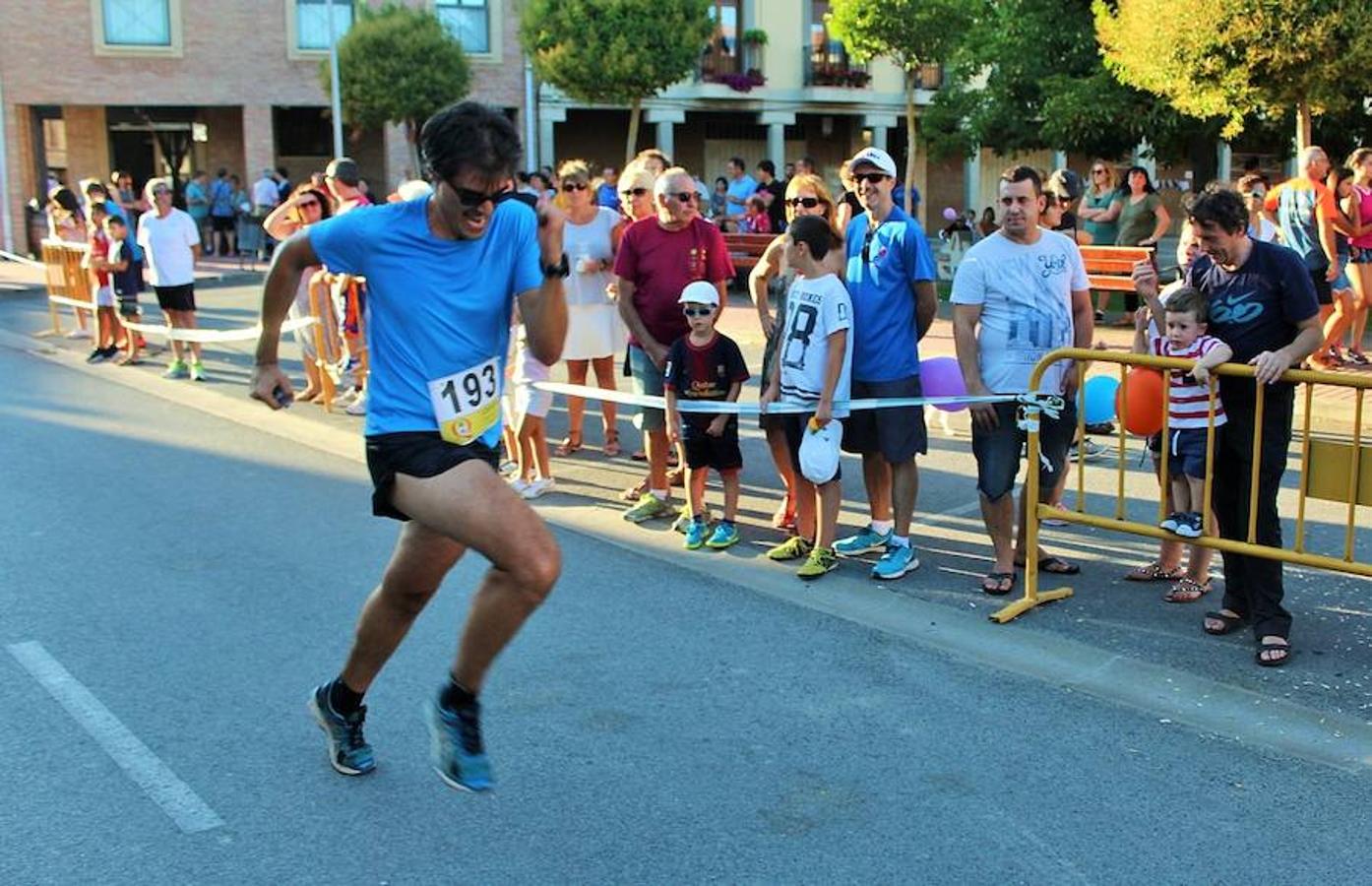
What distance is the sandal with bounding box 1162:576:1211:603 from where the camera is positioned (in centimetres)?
618

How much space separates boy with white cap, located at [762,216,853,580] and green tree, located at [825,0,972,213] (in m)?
20.9

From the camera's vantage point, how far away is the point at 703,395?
23.9ft

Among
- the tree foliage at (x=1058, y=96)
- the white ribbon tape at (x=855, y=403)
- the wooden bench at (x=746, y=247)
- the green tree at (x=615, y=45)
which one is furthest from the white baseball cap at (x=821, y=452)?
the green tree at (x=615, y=45)

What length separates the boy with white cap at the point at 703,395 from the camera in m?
7.20

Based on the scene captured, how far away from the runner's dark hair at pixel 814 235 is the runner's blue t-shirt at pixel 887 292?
9.2 inches

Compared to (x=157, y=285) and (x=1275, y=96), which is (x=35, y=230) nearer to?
(x=157, y=285)

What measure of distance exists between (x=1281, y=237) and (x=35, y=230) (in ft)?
94.3

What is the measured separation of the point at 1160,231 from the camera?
1436 cm

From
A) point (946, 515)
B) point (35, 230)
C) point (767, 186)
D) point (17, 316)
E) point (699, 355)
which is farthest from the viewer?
point (35, 230)

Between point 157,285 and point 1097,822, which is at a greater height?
point 157,285

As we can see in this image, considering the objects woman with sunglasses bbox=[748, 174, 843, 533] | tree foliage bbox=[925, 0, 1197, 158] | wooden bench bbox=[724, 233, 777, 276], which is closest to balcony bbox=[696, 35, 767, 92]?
tree foliage bbox=[925, 0, 1197, 158]

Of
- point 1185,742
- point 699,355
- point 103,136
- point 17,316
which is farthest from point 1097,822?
point 103,136

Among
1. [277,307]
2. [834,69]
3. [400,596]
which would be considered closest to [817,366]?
[400,596]

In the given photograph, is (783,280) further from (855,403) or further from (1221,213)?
(1221,213)
